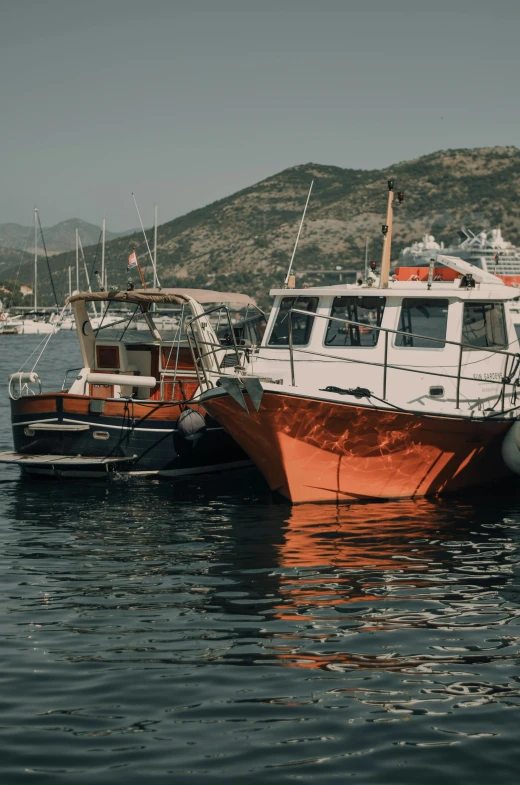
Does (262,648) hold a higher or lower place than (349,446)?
lower

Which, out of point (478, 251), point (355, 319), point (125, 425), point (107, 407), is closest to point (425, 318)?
point (355, 319)

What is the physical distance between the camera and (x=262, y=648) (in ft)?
27.2

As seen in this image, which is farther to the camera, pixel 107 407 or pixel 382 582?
pixel 107 407

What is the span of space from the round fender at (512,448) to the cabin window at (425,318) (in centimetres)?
167

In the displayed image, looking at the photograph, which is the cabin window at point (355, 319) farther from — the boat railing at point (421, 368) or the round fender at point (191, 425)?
the round fender at point (191, 425)

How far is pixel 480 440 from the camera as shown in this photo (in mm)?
14992

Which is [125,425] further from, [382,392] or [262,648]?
[262,648]

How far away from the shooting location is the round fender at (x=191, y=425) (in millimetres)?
16594

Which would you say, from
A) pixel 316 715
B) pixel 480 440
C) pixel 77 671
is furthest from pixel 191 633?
pixel 480 440

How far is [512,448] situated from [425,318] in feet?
7.85

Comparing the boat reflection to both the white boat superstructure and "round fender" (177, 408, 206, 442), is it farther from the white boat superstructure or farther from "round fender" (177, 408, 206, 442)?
"round fender" (177, 408, 206, 442)

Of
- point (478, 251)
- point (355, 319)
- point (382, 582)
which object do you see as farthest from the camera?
point (478, 251)

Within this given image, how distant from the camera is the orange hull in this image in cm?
1373

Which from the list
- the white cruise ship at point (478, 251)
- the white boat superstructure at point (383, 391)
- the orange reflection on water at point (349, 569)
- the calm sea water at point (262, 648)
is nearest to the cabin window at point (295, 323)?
the white boat superstructure at point (383, 391)
